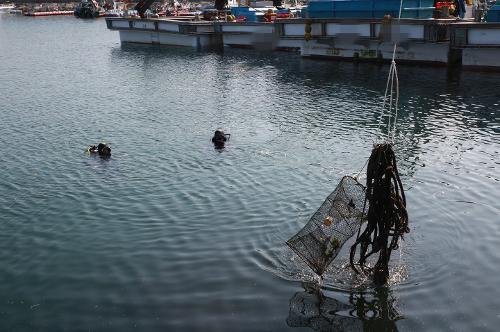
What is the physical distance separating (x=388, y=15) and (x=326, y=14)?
813 cm

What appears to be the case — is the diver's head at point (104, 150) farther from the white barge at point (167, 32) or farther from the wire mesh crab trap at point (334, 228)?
the white barge at point (167, 32)

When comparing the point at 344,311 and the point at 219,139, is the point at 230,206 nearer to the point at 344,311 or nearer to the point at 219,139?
the point at 344,311

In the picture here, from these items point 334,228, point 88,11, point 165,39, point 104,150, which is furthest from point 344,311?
point 88,11

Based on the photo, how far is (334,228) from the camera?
1633 cm

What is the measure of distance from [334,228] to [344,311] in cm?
262

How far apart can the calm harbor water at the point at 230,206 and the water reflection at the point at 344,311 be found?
1.9 inches

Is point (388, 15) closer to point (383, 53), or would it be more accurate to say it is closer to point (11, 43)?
point (383, 53)

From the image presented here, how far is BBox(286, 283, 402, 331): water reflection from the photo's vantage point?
47.3ft

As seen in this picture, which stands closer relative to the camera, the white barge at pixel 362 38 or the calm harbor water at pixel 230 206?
the calm harbor water at pixel 230 206

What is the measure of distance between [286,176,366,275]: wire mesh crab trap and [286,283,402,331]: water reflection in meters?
0.98

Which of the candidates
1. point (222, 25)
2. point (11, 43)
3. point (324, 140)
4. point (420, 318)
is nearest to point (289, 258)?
point (420, 318)

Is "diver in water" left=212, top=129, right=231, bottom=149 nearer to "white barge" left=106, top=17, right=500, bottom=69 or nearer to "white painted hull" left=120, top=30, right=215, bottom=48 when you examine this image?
"white barge" left=106, top=17, right=500, bottom=69

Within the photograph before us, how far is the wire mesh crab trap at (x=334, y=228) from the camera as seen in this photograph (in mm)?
15914

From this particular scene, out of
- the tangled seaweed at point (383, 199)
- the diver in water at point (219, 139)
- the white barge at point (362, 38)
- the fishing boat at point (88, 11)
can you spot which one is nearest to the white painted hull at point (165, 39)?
the white barge at point (362, 38)
